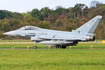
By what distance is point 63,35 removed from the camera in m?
26.7

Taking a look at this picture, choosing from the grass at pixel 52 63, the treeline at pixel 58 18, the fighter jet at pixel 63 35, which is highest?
the treeline at pixel 58 18

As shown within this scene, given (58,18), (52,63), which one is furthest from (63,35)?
(58,18)

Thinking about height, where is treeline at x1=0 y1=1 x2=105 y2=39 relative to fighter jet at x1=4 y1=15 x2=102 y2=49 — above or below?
above

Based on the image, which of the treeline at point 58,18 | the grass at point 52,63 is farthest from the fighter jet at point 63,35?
the treeline at point 58,18

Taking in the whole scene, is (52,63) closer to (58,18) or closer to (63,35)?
(63,35)

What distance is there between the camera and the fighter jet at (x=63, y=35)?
2583 cm

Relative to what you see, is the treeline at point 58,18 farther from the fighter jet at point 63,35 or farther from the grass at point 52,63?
the grass at point 52,63

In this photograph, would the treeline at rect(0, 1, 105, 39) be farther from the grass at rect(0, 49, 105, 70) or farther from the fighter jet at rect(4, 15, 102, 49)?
the grass at rect(0, 49, 105, 70)

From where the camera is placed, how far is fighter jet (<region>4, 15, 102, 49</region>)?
2583 cm

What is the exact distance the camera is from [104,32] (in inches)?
2485

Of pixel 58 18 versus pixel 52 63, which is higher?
pixel 58 18

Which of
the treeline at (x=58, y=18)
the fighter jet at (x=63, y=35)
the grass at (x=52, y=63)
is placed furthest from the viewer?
the treeline at (x=58, y=18)

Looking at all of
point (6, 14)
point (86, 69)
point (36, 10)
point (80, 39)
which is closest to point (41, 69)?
point (86, 69)

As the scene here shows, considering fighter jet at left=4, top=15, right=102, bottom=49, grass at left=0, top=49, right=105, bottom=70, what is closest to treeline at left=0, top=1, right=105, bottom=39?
fighter jet at left=4, top=15, right=102, bottom=49
